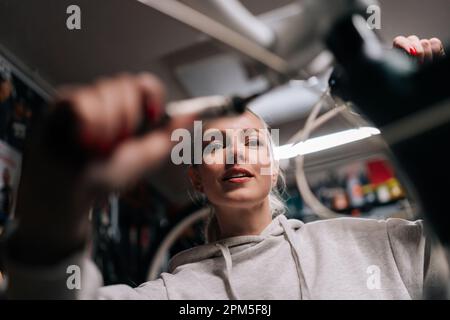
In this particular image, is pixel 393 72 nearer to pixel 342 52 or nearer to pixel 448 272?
pixel 342 52

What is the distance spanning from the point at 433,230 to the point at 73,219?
A: 0.35 metres

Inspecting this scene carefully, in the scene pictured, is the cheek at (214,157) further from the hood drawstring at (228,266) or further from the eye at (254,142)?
the hood drawstring at (228,266)

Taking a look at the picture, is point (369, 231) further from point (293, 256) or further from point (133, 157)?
point (133, 157)

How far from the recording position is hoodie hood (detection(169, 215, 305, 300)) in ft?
Answer: 2.08

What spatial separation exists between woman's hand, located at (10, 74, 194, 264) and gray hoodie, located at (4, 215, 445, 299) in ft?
0.38

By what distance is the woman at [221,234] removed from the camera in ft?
1.03

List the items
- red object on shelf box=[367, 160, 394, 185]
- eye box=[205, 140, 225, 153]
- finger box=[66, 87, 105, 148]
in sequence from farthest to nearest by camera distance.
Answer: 1. red object on shelf box=[367, 160, 394, 185]
2. eye box=[205, 140, 225, 153]
3. finger box=[66, 87, 105, 148]

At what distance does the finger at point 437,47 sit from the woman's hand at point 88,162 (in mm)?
340

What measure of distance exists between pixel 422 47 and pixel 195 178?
1.15 ft

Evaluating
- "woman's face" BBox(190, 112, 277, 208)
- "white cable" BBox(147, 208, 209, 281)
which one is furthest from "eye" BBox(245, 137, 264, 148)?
"white cable" BBox(147, 208, 209, 281)

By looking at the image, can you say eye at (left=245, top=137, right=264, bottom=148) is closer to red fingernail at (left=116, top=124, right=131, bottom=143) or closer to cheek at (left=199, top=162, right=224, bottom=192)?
cheek at (left=199, top=162, right=224, bottom=192)

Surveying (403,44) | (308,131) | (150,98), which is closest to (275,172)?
(308,131)

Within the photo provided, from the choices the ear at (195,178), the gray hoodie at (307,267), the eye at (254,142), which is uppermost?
the eye at (254,142)

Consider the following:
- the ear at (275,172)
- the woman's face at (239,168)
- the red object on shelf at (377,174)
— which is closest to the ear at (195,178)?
the woman's face at (239,168)
